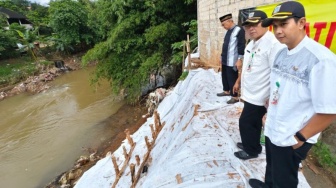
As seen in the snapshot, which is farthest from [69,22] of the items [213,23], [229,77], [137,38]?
[229,77]

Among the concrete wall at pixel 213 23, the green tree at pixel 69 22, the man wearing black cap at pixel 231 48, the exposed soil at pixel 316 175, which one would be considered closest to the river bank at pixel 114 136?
the concrete wall at pixel 213 23

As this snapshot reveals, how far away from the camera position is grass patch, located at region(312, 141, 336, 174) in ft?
8.09

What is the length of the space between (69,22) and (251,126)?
19.5 m

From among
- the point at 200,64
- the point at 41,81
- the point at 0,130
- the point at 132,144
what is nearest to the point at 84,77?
the point at 41,81

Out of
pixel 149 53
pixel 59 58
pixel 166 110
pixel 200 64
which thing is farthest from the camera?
pixel 59 58

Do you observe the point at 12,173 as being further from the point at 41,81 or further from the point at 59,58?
the point at 59,58

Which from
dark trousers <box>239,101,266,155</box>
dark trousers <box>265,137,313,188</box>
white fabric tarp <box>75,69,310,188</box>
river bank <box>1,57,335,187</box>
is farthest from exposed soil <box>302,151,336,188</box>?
dark trousers <box>265,137,313,188</box>

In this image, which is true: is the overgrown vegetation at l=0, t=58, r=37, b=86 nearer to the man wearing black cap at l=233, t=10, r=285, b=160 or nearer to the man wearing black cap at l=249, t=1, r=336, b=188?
the man wearing black cap at l=233, t=10, r=285, b=160

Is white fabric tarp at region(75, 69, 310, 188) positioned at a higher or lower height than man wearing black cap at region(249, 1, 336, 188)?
lower

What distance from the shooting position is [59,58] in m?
18.8

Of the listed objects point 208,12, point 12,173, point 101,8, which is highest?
point 101,8

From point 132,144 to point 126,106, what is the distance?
17.6 ft

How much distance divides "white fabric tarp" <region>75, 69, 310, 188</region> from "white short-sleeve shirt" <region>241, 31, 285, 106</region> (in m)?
0.69

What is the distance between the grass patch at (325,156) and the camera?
8.09ft
